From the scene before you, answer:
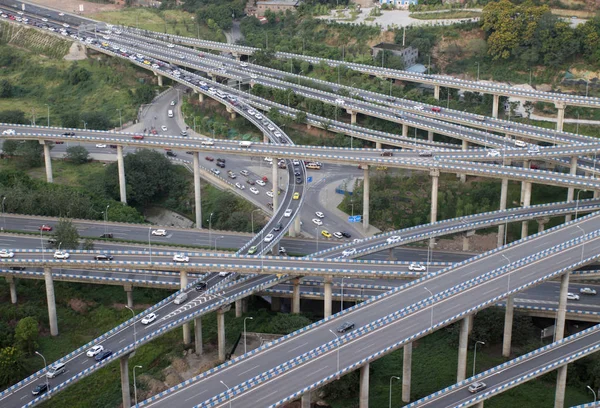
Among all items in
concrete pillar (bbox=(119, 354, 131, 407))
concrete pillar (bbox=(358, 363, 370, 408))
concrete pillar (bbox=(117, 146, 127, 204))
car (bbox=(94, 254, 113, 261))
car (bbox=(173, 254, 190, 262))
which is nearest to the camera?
concrete pillar (bbox=(358, 363, 370, 408))

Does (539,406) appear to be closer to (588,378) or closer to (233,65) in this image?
(588,378)

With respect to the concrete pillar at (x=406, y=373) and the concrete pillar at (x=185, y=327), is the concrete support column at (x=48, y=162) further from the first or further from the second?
the concrete pillar at (x=406, y=373)

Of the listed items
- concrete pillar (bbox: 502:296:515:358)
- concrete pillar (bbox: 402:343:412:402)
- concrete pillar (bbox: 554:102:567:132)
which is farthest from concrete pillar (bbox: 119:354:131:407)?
concrete pillar (bbox: 554:102:567:132)

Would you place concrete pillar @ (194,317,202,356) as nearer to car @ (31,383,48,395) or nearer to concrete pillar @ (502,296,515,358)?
car @ (31,383,48,395)

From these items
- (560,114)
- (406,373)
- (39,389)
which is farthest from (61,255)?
(560,114)

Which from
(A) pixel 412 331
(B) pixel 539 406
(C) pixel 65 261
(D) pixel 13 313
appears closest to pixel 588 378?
(B) pixel 539 406

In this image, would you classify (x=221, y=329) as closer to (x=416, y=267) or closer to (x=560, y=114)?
(x=416, y=267)
